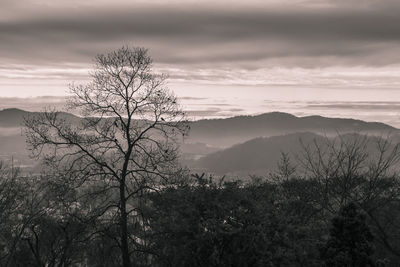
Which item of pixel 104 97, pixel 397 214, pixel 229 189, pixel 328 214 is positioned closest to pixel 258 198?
pixel 229 189

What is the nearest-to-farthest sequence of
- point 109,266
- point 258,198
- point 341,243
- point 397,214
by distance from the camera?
point 258,198
point 341,243
point 397,214
point 109,266

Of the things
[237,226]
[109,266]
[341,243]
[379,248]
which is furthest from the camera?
[109,266]

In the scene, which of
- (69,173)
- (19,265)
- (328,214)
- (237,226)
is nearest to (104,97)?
(69,173)

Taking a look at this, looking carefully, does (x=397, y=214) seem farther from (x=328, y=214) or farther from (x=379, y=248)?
(x=328, y=214)

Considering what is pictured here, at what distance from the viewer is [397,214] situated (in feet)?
120

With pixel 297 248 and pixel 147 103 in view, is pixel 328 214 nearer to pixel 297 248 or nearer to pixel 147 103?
pixel 297 248

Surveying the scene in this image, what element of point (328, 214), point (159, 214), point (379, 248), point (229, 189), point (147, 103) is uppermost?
point (147, 103)

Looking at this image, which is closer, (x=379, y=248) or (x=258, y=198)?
(x=258, y=198)

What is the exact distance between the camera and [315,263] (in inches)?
887

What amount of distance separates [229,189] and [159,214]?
3754 mm

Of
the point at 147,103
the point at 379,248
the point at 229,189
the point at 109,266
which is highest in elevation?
the point at 147,103

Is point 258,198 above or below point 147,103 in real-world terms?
below

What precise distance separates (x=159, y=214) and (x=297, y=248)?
663 centimetres

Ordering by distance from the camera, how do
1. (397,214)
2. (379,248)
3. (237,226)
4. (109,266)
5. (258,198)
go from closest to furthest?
1. (237,226)
2. (258,198)
3. (379,248)
4. (397,214)
5. (109,266)
